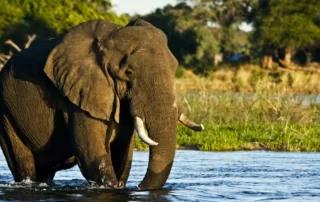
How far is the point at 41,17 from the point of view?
6025 centimetres

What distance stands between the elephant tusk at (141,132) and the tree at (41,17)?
4745cm

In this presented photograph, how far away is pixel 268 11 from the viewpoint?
68.4 m

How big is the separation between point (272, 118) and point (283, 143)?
3.18 m

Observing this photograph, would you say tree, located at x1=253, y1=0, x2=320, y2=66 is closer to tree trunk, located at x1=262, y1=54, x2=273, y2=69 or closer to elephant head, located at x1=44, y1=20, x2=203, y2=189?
tree trunk, located at x1=262, y1=54, x2=273, y2=69

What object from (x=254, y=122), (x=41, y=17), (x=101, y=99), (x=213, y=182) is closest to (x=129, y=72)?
(x=101, y=99)

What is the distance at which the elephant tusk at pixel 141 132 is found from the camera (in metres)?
10.4

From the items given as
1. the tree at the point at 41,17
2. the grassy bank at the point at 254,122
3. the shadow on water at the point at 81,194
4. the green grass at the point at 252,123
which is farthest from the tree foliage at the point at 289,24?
the shadow on water at the point at 81,194

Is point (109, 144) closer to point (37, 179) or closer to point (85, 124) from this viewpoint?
point (85, 124)

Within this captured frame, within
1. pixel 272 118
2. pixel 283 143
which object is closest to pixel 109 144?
pixel 283 143

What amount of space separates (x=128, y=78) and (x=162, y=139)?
0.72 m

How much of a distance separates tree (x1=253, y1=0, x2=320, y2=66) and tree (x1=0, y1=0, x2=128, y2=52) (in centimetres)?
921

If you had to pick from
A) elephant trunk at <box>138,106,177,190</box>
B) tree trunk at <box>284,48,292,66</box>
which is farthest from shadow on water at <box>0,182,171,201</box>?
tree trunk at <box>284,48,292,66</box>

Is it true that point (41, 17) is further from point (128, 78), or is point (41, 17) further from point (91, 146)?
point (128, 78)

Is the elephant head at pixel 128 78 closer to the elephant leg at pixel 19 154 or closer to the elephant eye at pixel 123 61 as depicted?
the elephant eye at pixel 123 61
